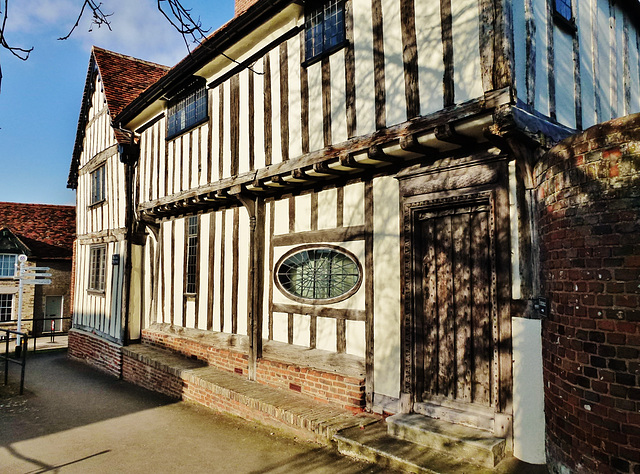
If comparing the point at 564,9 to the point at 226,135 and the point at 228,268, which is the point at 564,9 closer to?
the point at 226,135

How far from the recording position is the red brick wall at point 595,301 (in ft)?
10.3

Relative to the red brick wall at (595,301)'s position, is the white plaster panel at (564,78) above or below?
above

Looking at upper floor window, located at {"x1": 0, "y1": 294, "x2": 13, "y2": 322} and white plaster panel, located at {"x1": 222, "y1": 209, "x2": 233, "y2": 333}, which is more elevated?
white plaster panel, located at {"x1": 222, "y1": 209, "x2": 233, "y2": 333}

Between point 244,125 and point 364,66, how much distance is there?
282 cm

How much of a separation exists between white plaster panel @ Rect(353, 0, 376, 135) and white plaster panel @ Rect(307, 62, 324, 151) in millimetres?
713

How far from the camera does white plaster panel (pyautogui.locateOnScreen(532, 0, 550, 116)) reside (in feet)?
15.8

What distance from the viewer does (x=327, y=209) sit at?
21.3ft

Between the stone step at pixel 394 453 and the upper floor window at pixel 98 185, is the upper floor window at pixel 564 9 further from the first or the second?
the upper floor window at pixel 98 185

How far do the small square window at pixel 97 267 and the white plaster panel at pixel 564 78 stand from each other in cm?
1164

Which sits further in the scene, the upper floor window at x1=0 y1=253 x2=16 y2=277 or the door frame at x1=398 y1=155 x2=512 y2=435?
the upper floor window at x1=0 y1=253 x2=16 y2=277

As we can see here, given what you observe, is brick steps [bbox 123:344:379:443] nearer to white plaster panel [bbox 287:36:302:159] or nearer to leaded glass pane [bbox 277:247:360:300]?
leaded glass pane [bbox 277:247:360:300]

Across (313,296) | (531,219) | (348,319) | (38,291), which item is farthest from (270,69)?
(38,291)

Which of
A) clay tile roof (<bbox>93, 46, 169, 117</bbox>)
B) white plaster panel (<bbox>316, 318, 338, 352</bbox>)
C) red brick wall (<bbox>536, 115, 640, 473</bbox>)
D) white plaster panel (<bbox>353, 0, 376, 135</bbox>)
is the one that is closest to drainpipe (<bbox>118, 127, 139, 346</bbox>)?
clay tile roof (<bbox>93, 46, 169, 117</bbox>)

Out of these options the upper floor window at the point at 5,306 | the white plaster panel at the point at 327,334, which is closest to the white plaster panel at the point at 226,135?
the white plaster panel at the point at 327,334
